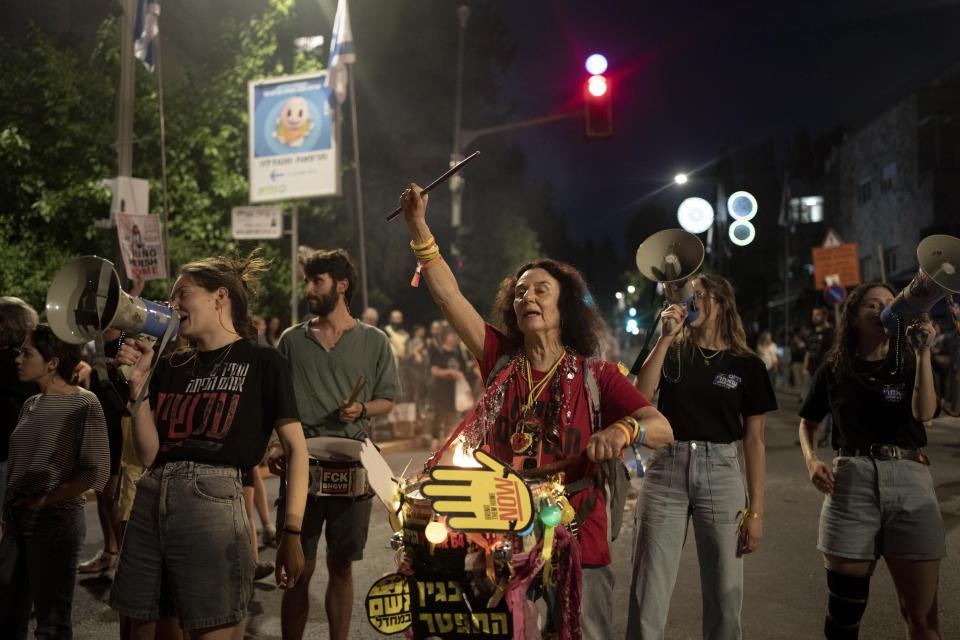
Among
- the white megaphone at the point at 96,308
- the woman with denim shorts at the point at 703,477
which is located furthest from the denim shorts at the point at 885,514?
the white megaphone at the point at 96,308

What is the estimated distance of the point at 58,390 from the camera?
4566 mm

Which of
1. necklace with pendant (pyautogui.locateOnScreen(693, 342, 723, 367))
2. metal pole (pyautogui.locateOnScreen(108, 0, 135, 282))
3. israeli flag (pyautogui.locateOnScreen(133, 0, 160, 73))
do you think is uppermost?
israeli flag (pyautogui.locateOnScreen(133, 0, 160, 73))

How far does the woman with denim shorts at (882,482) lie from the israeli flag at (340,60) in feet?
42.0

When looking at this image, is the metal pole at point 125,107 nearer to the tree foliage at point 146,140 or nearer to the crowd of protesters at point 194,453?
the tree foliage at point 146,140

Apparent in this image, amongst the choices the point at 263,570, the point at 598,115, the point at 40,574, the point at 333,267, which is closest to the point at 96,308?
the point at 40,574

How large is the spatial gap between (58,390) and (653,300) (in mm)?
3005

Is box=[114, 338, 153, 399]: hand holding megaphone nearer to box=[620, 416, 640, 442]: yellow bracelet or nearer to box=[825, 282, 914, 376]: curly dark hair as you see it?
box=[620, 416, 640, 442]: yellow bracelet

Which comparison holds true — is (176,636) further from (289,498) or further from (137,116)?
(137,116)

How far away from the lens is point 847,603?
166 inches

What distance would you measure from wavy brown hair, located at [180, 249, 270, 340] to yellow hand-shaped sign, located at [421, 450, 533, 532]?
144 centimetres

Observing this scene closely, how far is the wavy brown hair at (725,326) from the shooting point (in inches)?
179

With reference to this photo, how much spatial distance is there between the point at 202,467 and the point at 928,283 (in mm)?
3141

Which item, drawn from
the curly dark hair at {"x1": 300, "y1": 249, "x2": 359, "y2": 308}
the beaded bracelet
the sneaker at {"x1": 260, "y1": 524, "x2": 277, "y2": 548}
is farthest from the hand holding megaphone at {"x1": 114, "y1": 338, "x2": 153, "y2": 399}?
the sneaker at {"x1": 260, "y1": 524, "x2": 277, "y2": 548}

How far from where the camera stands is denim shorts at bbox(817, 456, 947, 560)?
4.12 metres
